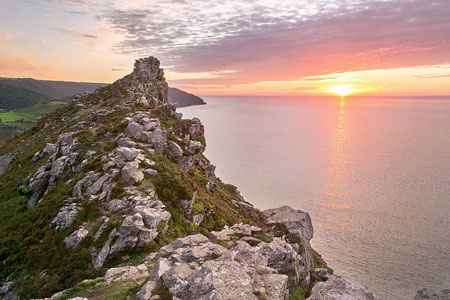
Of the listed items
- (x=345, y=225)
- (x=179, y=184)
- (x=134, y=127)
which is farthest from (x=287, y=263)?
(x=345, y=225)

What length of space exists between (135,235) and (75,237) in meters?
4.83

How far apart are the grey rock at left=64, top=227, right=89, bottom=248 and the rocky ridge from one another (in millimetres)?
81

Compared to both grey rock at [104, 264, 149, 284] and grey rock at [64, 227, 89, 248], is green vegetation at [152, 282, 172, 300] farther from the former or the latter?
grey rock at [64, 227, 89, 248]

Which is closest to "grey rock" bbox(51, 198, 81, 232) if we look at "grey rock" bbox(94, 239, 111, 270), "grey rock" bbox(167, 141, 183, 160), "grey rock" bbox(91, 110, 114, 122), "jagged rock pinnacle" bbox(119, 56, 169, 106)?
"grey rock" bbox(94, 239, 111, 270)

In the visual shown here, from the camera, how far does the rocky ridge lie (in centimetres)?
1457

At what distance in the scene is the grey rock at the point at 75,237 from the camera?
67.1ft

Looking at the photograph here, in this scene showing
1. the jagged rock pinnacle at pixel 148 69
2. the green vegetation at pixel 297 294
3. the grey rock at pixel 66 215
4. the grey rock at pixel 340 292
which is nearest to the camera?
the grey rock at pixel 340 292

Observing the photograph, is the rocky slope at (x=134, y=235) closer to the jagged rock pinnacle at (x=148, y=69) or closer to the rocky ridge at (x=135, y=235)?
the rocky ridge at (x=135, y=235)

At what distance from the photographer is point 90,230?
21.3m

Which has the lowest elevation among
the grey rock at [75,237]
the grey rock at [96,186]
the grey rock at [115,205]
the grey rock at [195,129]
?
the grey rock at [75,237]

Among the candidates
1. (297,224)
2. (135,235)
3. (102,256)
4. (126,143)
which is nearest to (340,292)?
(135,235)

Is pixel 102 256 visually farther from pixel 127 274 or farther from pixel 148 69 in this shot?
pixel 148 69

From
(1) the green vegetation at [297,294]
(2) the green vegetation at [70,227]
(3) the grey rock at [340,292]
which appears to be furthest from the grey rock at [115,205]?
(3) the grey rock at [340,292]

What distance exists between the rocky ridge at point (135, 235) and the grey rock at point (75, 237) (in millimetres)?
81
